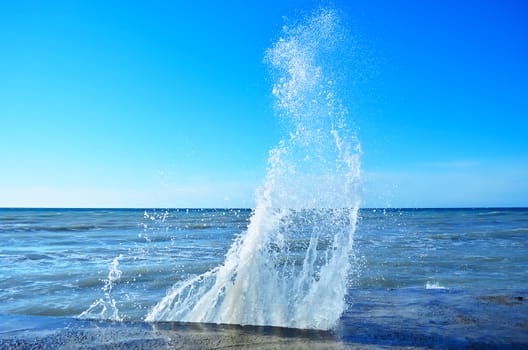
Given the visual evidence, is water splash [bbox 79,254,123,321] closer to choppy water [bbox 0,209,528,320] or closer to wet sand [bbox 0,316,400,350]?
choppy water [bbox 0,209,528,320]

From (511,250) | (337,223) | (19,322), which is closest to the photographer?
(19,322)

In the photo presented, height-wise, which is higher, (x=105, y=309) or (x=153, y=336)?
(x=153, y=336)

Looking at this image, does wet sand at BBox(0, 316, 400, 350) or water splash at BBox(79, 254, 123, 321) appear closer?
wet sand at BBox(0, 316, 400, 350)

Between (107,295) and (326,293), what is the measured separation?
14.6 ft

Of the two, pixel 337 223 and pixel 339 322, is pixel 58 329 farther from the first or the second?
pixel 337 223

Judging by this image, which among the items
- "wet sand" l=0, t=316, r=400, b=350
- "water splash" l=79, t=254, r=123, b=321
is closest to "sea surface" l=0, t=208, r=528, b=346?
"water splash" l=79, t=254, r=123, b=321

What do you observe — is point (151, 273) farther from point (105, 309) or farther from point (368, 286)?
point (368, 286)

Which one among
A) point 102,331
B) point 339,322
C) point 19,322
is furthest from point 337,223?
point 19,322

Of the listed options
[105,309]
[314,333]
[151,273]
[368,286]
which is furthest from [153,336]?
[151,273]

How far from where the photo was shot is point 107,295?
855cm

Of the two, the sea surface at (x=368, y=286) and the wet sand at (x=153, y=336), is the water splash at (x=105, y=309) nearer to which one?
the sea surface at (x=368, y=286)

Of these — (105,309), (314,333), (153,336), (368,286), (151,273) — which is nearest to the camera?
(153,336)

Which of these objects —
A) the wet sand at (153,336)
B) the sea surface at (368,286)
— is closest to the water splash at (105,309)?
the sea surface at (368,286)

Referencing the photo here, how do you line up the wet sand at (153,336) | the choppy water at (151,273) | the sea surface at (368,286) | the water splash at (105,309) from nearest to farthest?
the wet sand at (153,336)
the sea surface at (368,286)
the water splash at (105,309)
the choppy water at (151,273)
